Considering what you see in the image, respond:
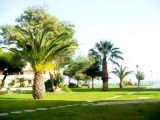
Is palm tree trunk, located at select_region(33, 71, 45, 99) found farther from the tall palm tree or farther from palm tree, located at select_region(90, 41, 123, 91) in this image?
palm tree, located at select_region(90, 41, 123, 91)

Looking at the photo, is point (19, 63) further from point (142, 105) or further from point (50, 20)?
point (142, 105)

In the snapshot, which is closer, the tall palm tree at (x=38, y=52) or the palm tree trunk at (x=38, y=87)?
the palm tree trunk at (x=38, y=87)

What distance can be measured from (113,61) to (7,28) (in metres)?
18.3

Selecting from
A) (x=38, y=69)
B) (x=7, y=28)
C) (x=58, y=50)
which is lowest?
(x=38, y=69)

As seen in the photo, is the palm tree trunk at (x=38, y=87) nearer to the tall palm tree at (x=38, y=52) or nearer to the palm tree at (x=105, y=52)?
the tall palm tree at (x=38, y=52)

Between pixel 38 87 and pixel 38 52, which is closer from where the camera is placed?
pixel 38 87

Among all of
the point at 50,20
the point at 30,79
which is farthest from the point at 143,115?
the point at 30,79

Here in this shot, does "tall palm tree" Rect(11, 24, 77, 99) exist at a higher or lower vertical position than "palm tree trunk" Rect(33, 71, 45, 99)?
higher

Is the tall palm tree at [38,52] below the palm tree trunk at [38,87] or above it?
above

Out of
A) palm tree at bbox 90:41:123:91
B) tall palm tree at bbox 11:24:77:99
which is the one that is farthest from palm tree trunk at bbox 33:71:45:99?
palm tree at bbox 90:41:123:91

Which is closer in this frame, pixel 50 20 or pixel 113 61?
pixel 50 20

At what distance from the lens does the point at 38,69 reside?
27297 mm

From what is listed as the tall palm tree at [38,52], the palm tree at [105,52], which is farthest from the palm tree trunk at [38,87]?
the palm tree at [105,52]

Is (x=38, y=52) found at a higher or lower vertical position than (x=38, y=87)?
higher
